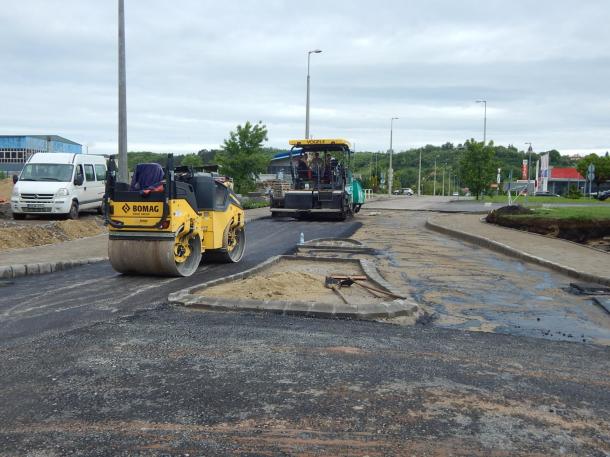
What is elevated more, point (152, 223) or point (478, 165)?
point (478, 165)

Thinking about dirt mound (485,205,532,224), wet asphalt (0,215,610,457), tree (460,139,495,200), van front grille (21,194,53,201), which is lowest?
wet asphalt (0,215,610,457)

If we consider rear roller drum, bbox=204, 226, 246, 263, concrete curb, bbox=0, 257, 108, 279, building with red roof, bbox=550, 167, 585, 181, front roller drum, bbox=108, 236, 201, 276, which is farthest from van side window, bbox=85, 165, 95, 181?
building with red roof, bbox=550, 167, 585, 181

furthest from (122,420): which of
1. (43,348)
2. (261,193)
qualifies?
(261,193)

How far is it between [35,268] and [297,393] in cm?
784

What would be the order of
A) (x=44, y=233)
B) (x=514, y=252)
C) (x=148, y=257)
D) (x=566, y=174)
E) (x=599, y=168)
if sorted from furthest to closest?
(x=566, y=174)
(x=599, y=168)
(x=44, y=233)
(x=514, y=252)
(x=148, y=257)

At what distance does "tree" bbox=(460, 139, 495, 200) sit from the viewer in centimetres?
4747

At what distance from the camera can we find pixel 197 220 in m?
10.4

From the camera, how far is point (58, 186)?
19.1 metres

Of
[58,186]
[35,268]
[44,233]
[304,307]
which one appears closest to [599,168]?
[58,186]

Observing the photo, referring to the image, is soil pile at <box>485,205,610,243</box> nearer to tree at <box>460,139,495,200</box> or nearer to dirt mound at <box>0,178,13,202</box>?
dirt mound at <box>0,178,13,202</box>

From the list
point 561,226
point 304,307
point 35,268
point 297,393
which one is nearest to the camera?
point 297,393

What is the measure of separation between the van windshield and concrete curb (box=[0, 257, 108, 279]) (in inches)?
364

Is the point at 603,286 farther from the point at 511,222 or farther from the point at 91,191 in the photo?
the point at 91,191

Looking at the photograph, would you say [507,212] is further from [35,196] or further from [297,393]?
→ [297,393]
